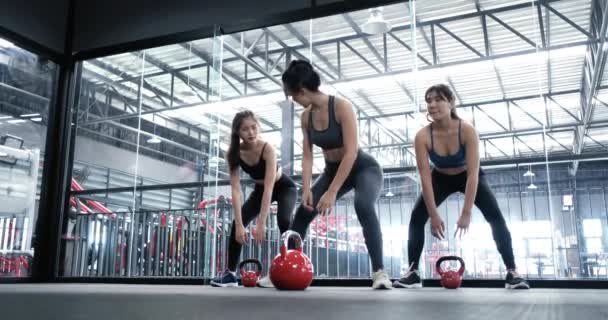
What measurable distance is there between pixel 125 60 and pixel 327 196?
2.98m

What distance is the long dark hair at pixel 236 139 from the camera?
8.39 feet

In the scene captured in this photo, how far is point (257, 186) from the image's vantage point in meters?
2.76

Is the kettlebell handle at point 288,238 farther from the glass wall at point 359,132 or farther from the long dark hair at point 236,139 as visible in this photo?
the glass wall at point 359,132

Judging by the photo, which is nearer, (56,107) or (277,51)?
(56,107)

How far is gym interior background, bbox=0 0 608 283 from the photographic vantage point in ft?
11.4

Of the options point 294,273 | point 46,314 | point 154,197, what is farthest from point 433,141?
point 154,197

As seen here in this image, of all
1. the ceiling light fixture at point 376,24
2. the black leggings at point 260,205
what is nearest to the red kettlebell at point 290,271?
the black leggings at point 260,205

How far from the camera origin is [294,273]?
79.1 inches

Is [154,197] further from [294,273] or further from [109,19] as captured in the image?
[294,273]

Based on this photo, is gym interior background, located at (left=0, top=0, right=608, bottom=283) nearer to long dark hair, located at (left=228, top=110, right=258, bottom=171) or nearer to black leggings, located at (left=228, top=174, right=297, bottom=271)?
black leggings, located at (left=228, top=174, right=297, bottom=271)

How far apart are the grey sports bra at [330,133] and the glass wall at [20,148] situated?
103 inches

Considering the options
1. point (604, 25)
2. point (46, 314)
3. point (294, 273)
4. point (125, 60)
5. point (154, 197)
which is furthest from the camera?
point (125, 60)

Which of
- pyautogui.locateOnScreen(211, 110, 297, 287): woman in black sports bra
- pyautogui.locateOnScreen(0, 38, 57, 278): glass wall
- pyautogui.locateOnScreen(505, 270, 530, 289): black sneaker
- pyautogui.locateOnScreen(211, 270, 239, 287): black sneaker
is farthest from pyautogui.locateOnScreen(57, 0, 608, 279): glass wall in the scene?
pyautogui.locateOnScreen(211, 110, 297, 287): woman in black sports bra

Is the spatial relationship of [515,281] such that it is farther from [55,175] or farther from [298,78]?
[55,175]
